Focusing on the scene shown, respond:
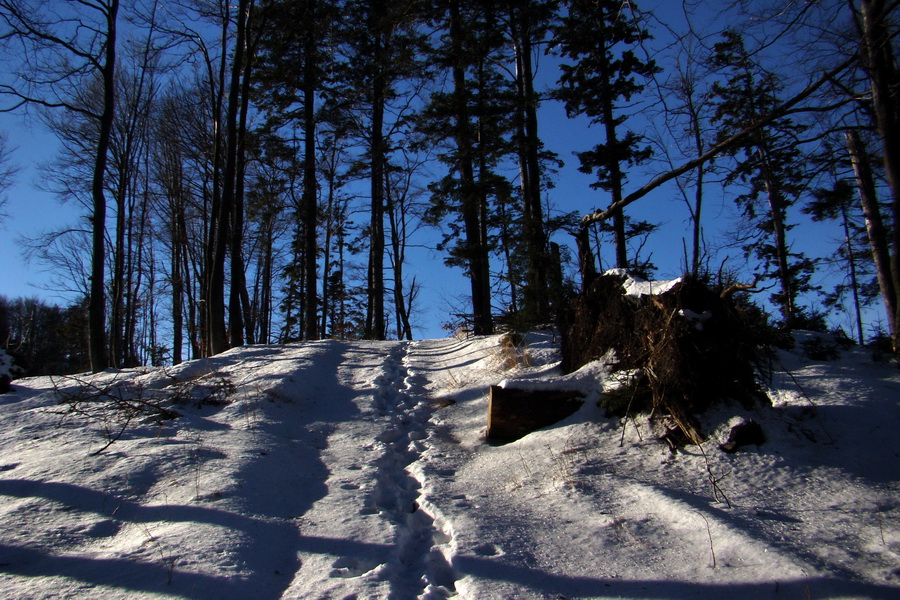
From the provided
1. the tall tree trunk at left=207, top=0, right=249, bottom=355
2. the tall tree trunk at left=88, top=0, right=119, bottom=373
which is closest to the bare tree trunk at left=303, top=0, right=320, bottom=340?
the tall tree trunk at left=207, top=0, right=249, bottom=355

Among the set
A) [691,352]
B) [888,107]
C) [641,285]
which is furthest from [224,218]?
[888,107]

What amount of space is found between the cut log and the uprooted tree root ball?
0.62 metres

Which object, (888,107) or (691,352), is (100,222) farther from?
(888,107)

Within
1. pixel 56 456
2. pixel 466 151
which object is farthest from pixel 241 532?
pixel 466 151

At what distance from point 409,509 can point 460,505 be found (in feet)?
1.26

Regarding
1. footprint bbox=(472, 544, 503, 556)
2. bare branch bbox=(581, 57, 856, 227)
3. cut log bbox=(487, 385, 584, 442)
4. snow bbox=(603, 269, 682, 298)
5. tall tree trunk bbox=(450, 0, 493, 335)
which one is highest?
tall tree trunk bbox=(450, 0, 493, 335)

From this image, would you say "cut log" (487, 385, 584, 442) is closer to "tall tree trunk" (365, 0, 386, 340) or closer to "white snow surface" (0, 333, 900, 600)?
"white snow surface" (0, 333, 900, 600)

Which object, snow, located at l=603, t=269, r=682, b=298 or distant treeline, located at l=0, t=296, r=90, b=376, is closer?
snow, located at l=603, t=269, r=682, b=298

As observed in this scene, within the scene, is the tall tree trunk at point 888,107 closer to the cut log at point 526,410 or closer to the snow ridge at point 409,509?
the cut log at point 526,410

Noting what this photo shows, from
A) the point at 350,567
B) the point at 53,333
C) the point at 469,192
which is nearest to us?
the point at 350,567

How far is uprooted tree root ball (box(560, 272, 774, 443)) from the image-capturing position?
419 cm

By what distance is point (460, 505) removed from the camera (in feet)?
11.9

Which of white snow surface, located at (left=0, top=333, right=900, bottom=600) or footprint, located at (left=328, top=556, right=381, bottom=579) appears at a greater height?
white snow surface, located at (left=0, top=333, right=900, bottom=600)

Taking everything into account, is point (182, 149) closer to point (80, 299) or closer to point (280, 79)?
point (280, 79)
